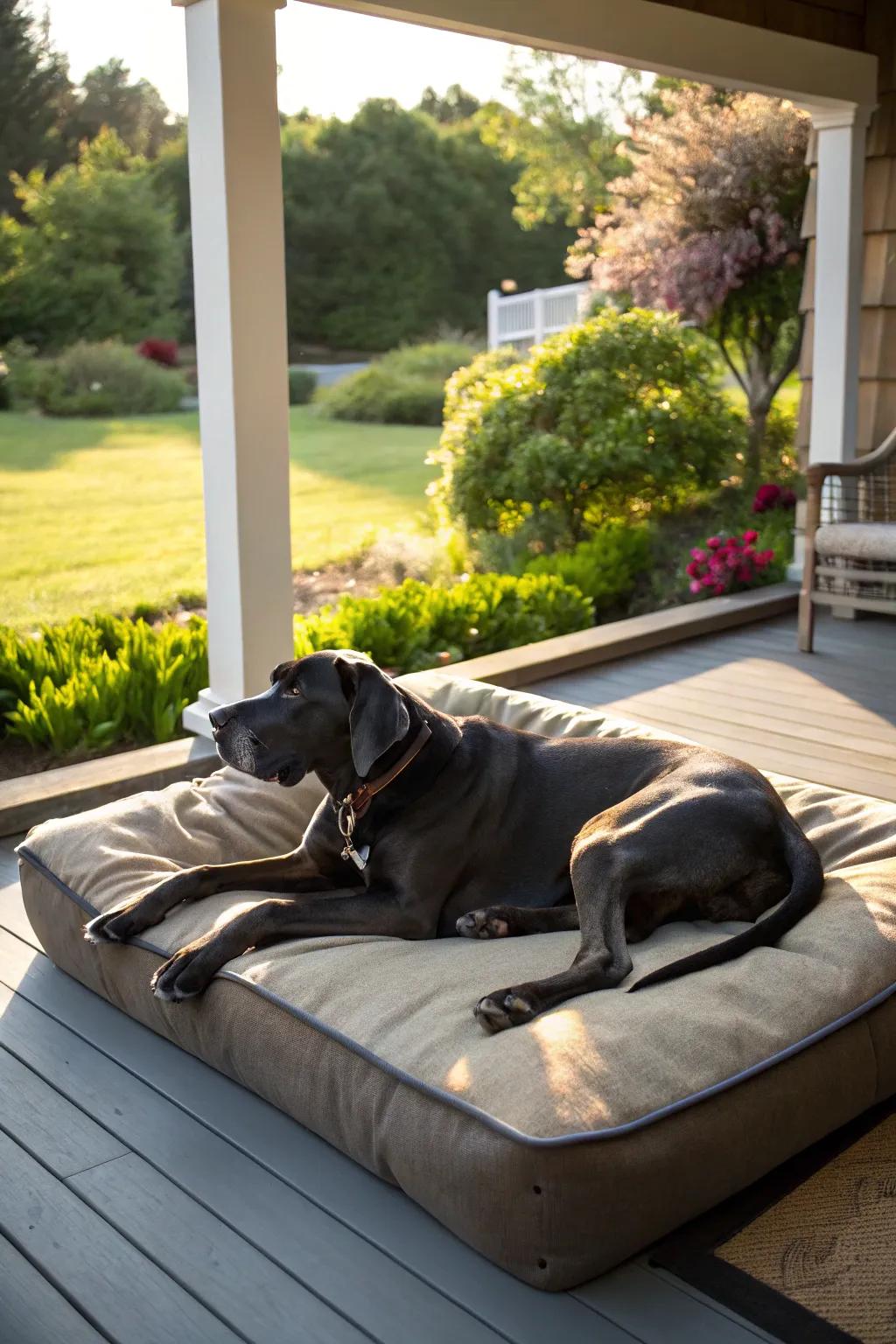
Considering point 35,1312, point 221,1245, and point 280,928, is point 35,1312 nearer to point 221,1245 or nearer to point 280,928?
point 221,1245

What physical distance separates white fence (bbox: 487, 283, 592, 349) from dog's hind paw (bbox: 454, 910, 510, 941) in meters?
10.5

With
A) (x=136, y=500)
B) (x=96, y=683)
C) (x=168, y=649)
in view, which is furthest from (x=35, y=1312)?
(x=136, y=500)

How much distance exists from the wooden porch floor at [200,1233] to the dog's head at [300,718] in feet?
1.85

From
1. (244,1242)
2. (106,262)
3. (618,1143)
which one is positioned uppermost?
(106,262)

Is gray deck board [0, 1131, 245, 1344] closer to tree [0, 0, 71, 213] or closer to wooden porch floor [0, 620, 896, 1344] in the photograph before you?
wooden porch floor [0, 620, 896, 1344]

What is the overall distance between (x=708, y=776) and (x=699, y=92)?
630 centimetres

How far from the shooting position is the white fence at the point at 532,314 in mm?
12844

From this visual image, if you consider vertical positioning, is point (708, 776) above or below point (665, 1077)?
above

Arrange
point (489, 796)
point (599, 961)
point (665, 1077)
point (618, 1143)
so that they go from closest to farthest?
point (618, 1143)
point (665, 1077)
point (599, 961)
point (489, 796)

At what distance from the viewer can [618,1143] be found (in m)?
1.78

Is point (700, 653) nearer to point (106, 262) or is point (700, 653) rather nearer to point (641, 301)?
point (641, 301)

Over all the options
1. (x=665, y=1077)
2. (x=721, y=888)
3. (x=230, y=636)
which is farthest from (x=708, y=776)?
(x=230, y=636)

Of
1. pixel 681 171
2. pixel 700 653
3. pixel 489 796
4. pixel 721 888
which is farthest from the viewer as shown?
pixel 681 171

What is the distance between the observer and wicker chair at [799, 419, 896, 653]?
507cm
